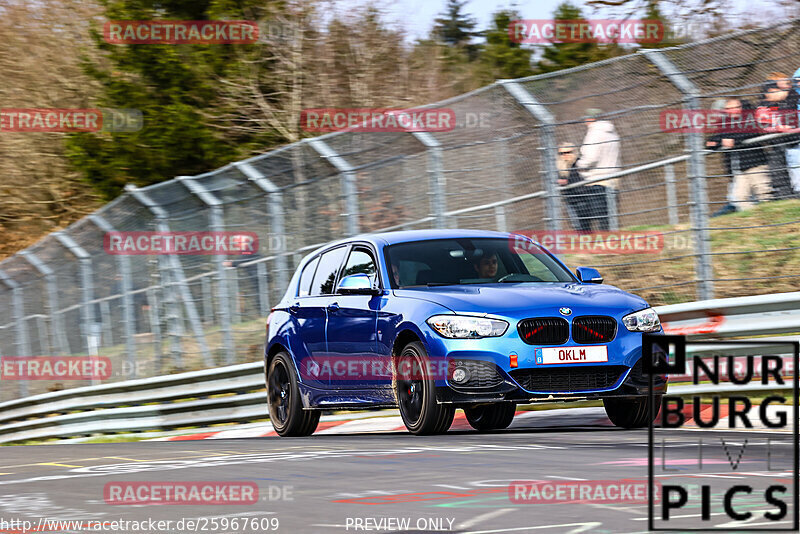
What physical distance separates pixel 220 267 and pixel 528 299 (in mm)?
8417

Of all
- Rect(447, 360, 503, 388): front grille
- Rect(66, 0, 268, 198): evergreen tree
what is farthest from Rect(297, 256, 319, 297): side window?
Rect(66, 0, 268, 198): evergreen tree

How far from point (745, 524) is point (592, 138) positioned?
321 inches

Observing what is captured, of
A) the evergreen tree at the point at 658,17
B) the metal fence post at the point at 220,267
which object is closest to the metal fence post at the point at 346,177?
the metal fence post at the point at 220,267

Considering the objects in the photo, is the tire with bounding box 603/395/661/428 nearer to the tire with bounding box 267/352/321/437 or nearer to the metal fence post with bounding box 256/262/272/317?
the tire with bounding box 267/352/321/437

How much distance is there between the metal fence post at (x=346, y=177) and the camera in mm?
15086

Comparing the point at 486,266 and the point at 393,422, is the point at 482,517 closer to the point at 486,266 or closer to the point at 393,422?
the point at 486,266

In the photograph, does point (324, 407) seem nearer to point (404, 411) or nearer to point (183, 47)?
point (404, 411)

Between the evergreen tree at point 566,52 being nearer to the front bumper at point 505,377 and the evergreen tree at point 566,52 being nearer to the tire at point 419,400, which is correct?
the tire at point 419,400

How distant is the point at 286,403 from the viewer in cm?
1221

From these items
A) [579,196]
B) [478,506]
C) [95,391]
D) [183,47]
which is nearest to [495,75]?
[183,47]

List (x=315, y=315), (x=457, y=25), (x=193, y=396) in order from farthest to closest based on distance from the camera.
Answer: (x=457, y=25) → (x=193, y=396) → (x=315, y=315)

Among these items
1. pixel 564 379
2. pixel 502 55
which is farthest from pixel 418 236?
pixel 502 55

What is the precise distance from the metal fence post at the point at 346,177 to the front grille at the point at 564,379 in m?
6.03

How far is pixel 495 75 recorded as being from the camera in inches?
1922
